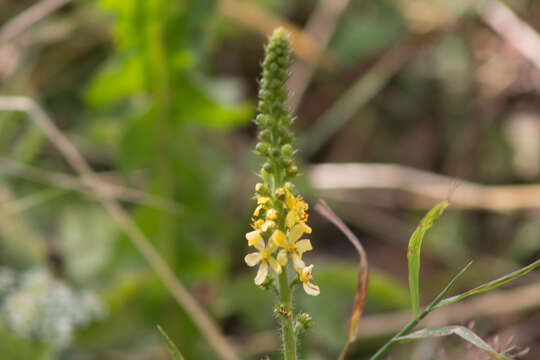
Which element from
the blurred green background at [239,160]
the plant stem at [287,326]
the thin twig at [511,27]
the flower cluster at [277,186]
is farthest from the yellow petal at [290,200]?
→ the thin twig at [511,27]

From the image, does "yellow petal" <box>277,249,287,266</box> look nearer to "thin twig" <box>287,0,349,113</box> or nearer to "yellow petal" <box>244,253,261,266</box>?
"yellow petal" <box>244,253,261,266</box>

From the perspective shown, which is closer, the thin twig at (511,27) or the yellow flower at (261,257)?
the yellow flower at (261,257)

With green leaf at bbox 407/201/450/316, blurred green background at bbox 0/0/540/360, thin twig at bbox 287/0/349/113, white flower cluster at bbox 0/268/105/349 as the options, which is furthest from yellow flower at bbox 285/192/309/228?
thin twig at bbox 287/0/349/113

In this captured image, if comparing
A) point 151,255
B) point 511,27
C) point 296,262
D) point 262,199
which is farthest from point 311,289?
point 511,27

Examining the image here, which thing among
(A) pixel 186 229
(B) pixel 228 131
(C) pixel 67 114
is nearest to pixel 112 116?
(C) pixel 67 114

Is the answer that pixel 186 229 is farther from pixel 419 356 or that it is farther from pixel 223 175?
pixel 419 356

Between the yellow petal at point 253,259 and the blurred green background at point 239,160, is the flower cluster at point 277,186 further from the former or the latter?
the blurred green background at point 239,160

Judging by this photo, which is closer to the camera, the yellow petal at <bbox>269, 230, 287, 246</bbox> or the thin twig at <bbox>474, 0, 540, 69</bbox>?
the yellow petal at <bbox>269, 230, 287, 246</bbox>
